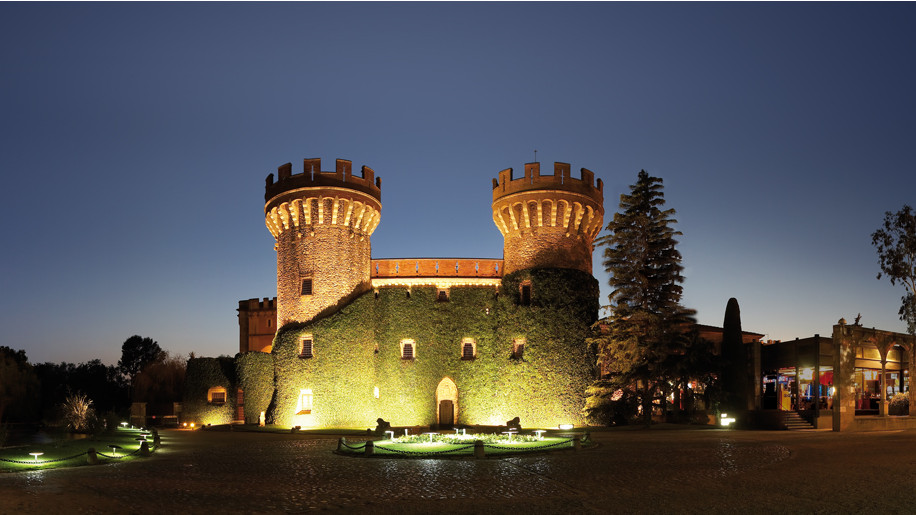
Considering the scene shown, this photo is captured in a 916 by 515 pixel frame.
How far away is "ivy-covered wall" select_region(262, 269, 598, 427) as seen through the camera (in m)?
33.1

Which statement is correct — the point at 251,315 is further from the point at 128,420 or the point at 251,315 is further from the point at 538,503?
the point at 538,503

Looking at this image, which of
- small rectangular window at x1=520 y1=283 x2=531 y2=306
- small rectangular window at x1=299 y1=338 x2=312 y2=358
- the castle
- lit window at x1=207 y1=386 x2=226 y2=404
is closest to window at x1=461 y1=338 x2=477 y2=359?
the castle

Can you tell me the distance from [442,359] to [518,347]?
3936 mm

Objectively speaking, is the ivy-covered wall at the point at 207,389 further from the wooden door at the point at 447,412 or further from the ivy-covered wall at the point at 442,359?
the wooden door at the point at 447,412

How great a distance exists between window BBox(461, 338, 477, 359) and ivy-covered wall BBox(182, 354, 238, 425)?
12096 mm

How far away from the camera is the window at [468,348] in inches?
1380

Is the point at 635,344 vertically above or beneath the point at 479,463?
above

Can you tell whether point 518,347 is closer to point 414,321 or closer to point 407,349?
point 414,321

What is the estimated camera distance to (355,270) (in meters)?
35.6

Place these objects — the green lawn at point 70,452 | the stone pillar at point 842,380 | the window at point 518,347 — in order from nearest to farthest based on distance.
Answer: the green lawn at point 70,452, the stone pillar at point 842,380, the window at point 518,347

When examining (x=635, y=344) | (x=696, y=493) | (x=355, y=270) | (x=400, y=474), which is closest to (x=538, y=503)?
(x=696, y=493)

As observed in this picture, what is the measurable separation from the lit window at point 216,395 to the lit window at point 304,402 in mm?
4646

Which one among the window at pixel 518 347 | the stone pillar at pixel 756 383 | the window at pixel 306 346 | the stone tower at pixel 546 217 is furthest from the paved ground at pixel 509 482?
the stone tower at pixel 546 217

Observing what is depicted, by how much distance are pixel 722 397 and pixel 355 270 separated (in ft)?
61.6
